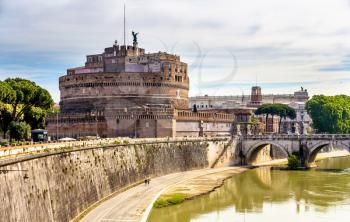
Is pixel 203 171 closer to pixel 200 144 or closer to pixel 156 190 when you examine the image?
pixel 200 144

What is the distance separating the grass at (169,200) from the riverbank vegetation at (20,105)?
20474 millimetres

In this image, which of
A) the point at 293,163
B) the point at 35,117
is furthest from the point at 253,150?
the point at 35,117

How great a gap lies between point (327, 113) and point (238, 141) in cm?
2409

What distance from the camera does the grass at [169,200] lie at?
1697 inches

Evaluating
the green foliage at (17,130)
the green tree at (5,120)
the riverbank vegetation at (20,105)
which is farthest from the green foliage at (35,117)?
the green foliage at (17,130)

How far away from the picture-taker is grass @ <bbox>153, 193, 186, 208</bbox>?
1697 inches

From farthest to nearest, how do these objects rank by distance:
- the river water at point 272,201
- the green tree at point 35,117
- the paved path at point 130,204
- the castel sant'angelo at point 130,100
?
the castel sant'angelo at point 130,100, the green tree at point 35,117, the river water at point 272,201, the paved path at point 130,204

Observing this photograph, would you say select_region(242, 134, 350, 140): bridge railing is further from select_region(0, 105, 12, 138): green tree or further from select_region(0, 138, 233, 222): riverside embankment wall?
select_region(0, 105, 12, 138): green tree

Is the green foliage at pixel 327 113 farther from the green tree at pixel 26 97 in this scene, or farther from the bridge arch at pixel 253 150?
the green tree at pixel 26 97

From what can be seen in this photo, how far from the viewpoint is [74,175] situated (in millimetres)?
36781

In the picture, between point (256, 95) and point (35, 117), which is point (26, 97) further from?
point (256, 95)

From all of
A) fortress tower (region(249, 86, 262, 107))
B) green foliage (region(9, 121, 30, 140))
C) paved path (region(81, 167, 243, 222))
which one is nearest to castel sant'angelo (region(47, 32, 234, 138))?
green foliage (region(9, 121, 30, 140))

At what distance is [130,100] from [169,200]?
37.0m

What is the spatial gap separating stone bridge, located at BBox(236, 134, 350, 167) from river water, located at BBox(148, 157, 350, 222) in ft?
20.8
